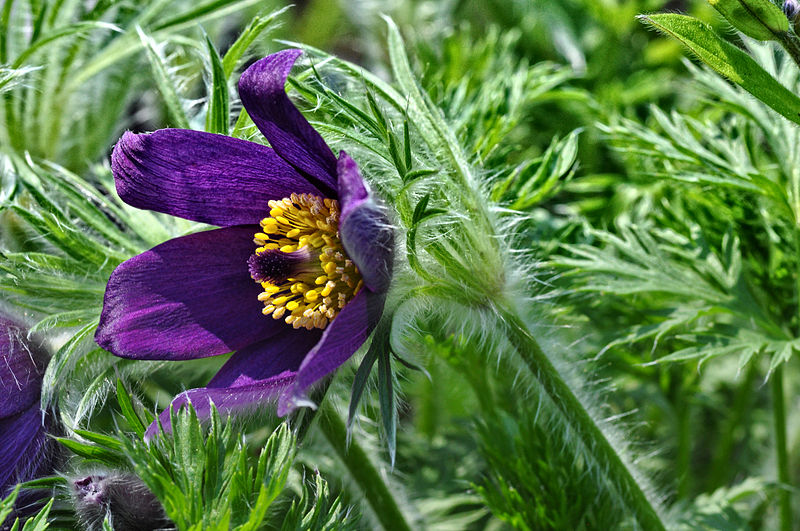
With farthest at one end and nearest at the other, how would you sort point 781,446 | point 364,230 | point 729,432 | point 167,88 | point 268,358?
point 729,432
point 781,446
point 167,88
point 268,358
point 364,230

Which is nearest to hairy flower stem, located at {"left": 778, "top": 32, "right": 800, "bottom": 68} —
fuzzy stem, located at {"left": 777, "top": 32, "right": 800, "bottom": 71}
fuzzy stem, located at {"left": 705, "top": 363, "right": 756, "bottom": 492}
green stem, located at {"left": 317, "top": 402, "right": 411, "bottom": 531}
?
fuzzy stem, located at {"left": 777, "top": 32, "right": 800, "bottom": 71}

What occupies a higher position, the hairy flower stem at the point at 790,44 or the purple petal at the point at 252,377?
the hairy flower stem at the point at 790,44

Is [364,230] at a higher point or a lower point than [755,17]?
lower

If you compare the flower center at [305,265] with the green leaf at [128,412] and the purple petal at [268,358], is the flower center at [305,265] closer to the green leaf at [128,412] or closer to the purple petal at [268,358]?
the purple petal at [268,358]

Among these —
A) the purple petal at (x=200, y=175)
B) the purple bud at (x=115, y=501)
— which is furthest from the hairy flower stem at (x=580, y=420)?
the purple bud at (x=115, y=501)

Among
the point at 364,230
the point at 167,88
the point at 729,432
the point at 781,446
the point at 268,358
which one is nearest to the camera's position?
Answer: the point at 364,230

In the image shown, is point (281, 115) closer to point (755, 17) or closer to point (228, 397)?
point (228, 397)

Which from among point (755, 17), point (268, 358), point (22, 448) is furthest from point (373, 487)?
point (755, 17)

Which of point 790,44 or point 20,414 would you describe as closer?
point 790,44
